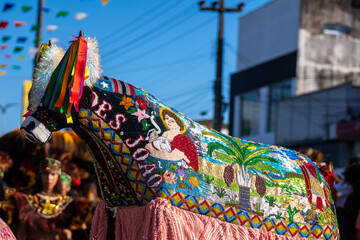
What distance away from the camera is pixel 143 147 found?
3.40 m

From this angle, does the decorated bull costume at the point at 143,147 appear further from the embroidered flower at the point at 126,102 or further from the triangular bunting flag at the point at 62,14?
the triangular bunting flag at the point at 62,14

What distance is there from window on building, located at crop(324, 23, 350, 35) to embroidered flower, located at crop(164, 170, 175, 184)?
2835 cm

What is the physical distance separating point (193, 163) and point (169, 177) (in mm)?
187

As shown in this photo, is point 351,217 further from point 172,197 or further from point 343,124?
point 343,124

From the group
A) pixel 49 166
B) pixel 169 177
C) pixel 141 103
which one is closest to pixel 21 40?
pixel 49 166

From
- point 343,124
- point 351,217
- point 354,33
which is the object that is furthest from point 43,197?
point 354,33

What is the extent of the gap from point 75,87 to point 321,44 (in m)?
28.0

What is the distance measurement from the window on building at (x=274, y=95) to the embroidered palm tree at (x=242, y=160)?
84.0ft

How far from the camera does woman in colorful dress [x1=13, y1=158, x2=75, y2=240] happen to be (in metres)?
6.36

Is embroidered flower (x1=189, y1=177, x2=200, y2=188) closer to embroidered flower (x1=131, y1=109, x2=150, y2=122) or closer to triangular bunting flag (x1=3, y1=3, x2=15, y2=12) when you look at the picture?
embroidered flower (x1=131, y1=109, x2=150, y2=122)

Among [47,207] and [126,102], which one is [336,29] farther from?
[126,102]

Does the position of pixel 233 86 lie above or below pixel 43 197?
above

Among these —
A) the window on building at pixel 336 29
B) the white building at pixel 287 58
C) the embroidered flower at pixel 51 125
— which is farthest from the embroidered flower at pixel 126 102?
the window on building at pixel 336 29

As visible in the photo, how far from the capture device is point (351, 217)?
6.49 m
